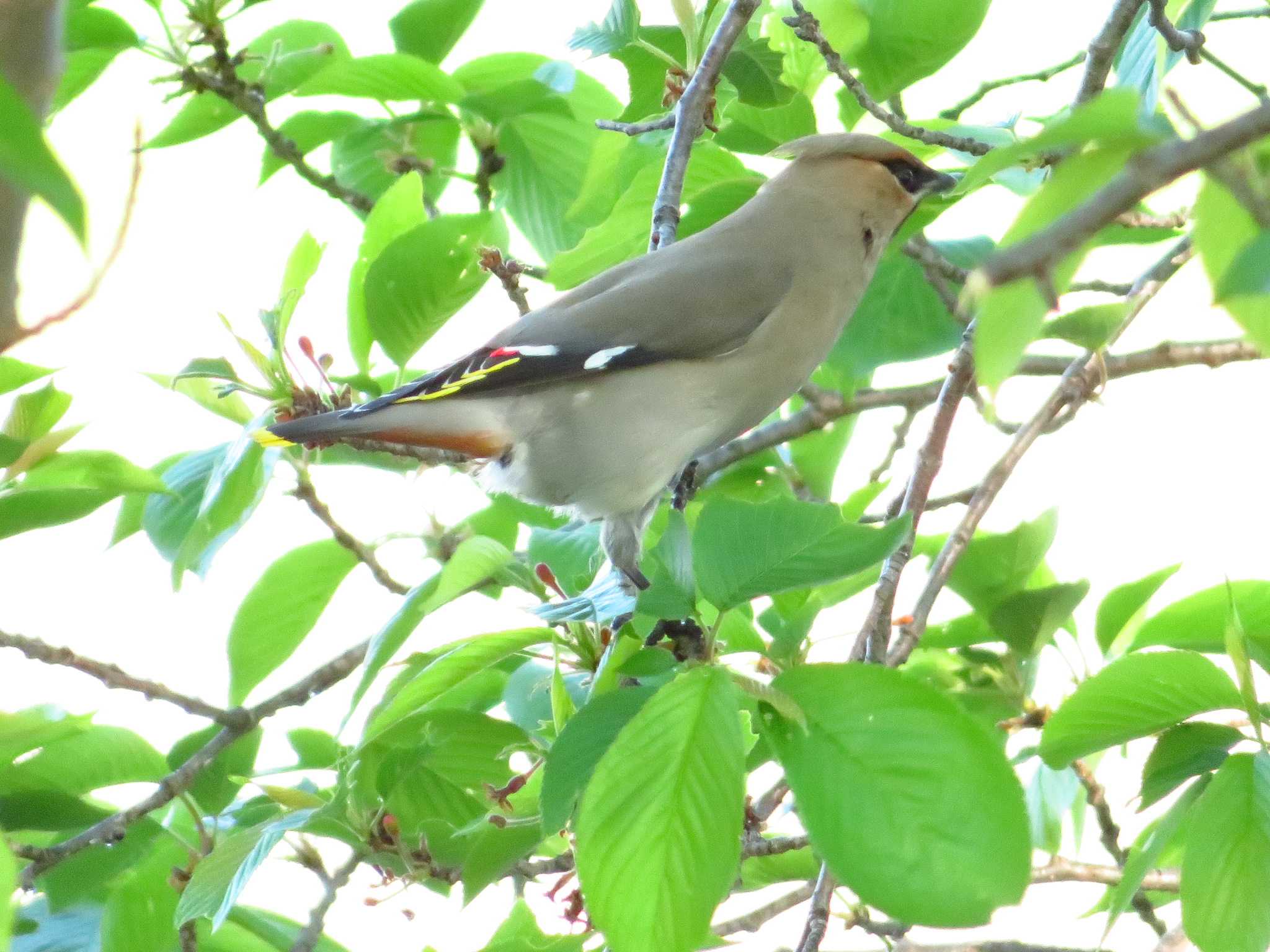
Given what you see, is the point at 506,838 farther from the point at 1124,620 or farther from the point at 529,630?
the point at 1124,620

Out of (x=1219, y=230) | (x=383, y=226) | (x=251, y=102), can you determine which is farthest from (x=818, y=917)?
(x=251, y=102)

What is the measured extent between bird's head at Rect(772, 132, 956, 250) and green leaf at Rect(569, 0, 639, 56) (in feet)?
1.85

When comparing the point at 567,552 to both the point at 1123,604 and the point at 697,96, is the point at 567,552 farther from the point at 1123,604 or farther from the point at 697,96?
the point at 1123,604

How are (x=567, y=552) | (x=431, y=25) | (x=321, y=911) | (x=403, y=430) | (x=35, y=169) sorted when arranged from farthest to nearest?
1. (x=431, y=25)
2. (x=567, y=552)
3. (x=403, y=430)
4. (x=321, y=911)
5. (x=35, y=169)

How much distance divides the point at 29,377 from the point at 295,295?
0.48m

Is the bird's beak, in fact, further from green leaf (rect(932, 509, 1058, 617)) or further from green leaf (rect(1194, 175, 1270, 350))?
green leaf (rect(1194, 175, 1270, 350))

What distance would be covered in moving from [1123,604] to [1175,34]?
2.91 ft

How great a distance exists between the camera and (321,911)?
241cm

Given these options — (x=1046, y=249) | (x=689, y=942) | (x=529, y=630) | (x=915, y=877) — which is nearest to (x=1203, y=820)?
(x=915, y=877)

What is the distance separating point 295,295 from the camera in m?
2.43

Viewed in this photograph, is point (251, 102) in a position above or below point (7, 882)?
above

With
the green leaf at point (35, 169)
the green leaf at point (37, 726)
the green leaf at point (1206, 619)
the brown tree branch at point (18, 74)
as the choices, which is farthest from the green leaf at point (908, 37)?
the green leaf at point (35, 169)

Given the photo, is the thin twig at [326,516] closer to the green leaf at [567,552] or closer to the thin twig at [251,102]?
the green leaf at [567,552]

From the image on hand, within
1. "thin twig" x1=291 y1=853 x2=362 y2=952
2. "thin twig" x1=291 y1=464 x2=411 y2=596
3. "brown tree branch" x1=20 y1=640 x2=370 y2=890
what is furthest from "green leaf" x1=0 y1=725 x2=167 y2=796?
"thin twig" x1=291 y1=464 x2=411 y2=596
